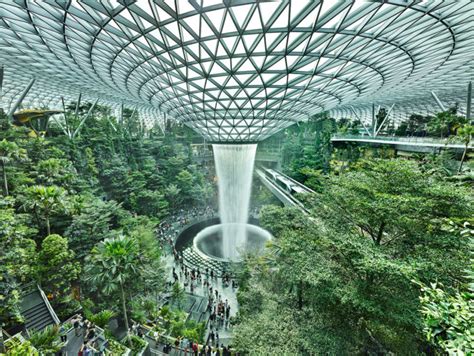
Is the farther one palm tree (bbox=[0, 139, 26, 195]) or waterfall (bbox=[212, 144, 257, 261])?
waterfall (bbox=[212, 144, 257, 261])

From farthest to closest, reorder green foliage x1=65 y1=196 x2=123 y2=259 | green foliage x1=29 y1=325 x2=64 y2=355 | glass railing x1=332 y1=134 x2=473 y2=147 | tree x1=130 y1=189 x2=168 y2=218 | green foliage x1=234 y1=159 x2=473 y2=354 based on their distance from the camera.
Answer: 1. tree x1=130 y1=189 x2=168 y2=218
2. glass railing x1=332 y1=134 x2=473 y2=147
3. green foliage x1=65 y1=196 x2=123 y2=259
4. green foliage x1=29 y1=325 x2=64 y2=355
5. green foliage x1=234 y1=159 x2=473 y2=354

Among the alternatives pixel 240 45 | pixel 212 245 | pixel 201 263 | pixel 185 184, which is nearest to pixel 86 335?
pixel 201 263

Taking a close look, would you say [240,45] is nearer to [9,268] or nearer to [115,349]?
[9,268]

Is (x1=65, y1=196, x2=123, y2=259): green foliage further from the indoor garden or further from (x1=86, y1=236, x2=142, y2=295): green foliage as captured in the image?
(x1=86, y1=236, x2=142, y2=295): green foliage

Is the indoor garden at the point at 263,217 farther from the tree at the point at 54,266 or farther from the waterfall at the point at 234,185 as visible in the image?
the waterfall at the point at 234,185

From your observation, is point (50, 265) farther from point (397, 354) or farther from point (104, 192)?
point (104, 192)

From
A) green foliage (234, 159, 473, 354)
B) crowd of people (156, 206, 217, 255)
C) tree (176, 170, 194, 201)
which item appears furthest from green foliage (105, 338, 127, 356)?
tree (176, 170, 194, 201)
